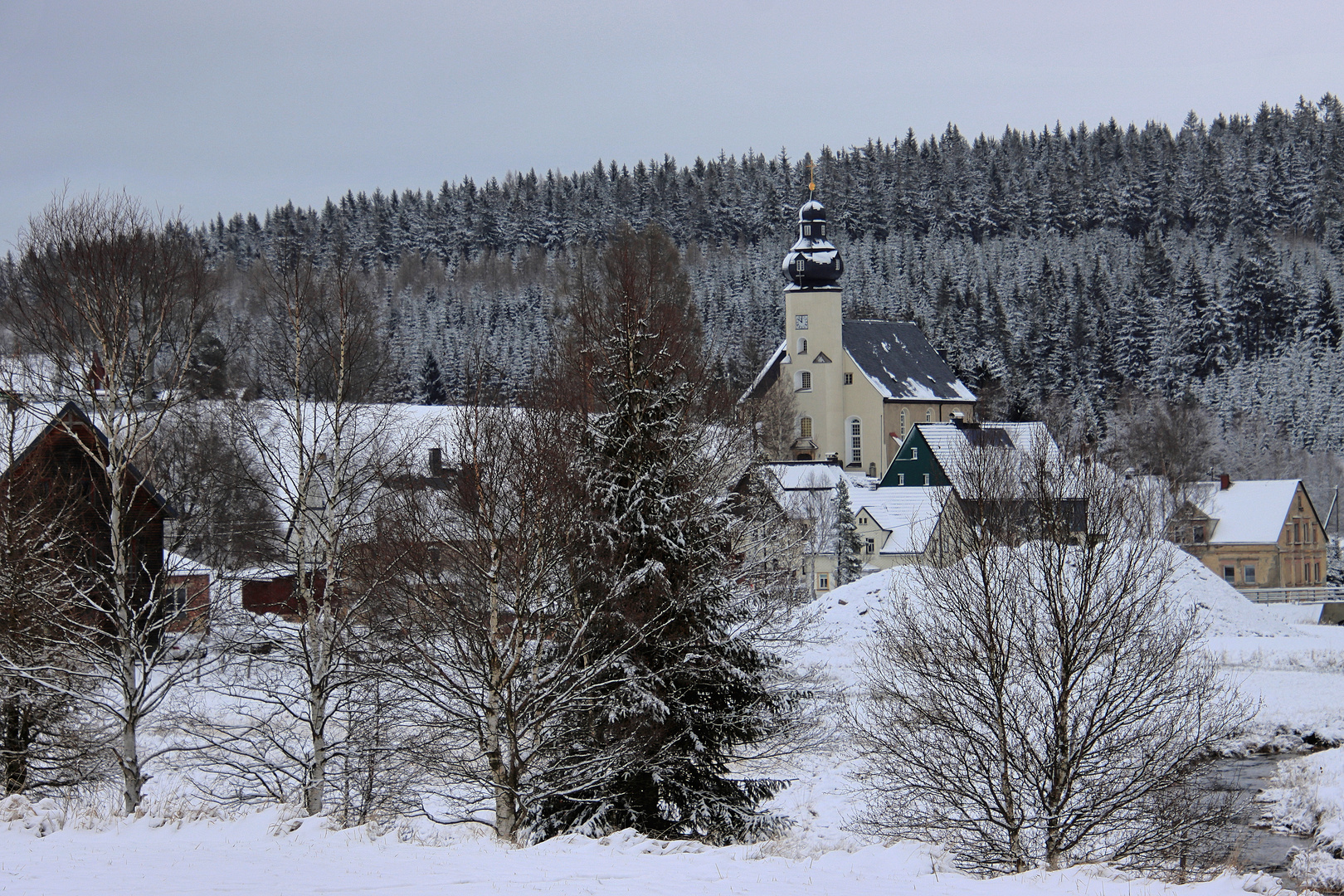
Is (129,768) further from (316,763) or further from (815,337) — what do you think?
(815,337)

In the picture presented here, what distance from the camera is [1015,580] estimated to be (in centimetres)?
1691

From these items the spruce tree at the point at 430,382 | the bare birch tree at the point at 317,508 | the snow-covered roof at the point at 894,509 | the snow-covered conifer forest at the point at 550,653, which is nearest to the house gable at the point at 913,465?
the snow-covered roof at the point at 894,509

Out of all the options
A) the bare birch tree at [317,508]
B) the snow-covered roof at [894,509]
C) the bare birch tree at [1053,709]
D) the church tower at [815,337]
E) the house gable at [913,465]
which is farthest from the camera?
the church tower at [815,337]

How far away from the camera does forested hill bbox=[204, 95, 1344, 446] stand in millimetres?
125000

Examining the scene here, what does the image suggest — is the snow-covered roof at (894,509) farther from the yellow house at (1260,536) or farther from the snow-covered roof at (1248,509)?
the snow-covered roof at (1248,509)

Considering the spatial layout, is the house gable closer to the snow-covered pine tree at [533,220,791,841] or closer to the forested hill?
the forested hill

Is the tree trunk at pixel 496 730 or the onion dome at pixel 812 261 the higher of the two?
the onion dome at pixel 812 261

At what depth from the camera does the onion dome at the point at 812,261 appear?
8450 centimetres

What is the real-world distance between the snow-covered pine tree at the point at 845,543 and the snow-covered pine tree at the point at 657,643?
109 feet

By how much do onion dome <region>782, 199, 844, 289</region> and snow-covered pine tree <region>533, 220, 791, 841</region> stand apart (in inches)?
2680

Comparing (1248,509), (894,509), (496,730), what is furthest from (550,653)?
(1248,509)

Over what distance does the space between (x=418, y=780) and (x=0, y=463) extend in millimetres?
13030

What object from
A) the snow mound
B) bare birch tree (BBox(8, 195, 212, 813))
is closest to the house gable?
the snow mound

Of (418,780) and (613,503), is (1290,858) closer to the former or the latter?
(613,503)
